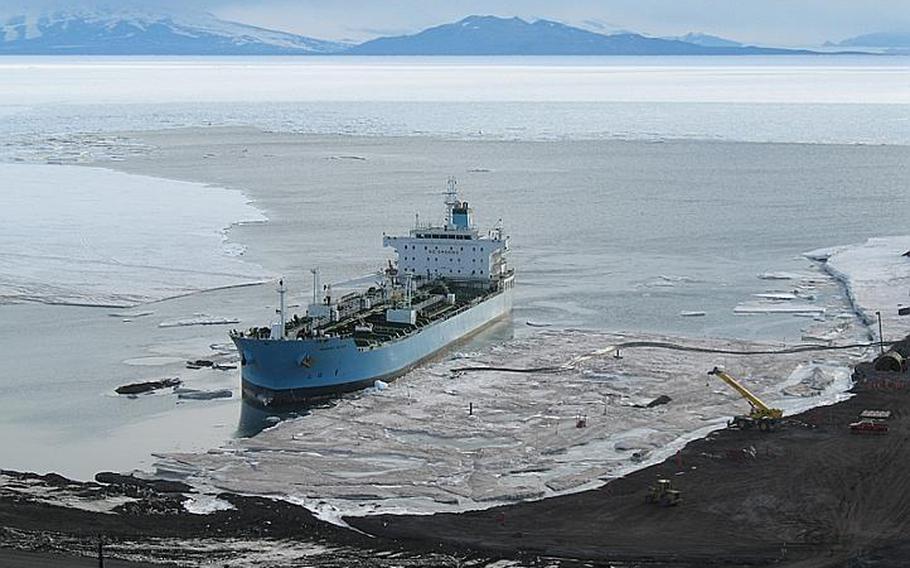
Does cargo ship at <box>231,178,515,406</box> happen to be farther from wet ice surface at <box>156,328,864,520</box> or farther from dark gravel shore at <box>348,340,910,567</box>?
dark gravel shore at <box>348,340,910,567</box>

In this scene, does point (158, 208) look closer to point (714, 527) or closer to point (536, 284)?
point (536, 284)

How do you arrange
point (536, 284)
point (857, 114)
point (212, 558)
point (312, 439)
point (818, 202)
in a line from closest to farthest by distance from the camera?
point (212, 558)
point (312, 439)
point (536, 284)
point (818, 202)
point (857, 114)

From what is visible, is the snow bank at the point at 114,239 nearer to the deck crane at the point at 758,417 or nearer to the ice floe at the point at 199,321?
the ice floe at the point at 199,321

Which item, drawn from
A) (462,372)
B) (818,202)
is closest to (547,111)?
(818,202)

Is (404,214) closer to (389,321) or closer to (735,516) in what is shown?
(389,321)

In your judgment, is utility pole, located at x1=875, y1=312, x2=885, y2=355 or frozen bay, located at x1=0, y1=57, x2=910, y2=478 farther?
utility pole, located at x1=875, y1=312, x2=885, y2=355

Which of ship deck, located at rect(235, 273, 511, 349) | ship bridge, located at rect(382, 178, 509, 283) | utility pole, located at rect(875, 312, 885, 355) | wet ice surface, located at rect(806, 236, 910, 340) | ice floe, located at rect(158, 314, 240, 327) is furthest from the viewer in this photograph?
ship bridge, located at rect(382, 178, 509, 283)


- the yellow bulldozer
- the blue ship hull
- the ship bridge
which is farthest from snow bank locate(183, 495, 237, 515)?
the ship bridge

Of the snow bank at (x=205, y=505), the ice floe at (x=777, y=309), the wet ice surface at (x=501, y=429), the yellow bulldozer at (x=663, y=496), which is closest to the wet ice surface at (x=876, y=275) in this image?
the ice floe at (x=777, y=309)
